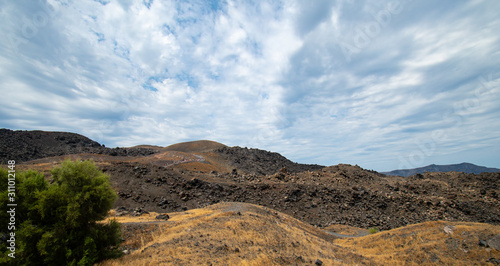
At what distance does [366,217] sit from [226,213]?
17.3 meters

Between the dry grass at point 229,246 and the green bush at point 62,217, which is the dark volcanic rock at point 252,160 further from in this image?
the green bush at point 62,217

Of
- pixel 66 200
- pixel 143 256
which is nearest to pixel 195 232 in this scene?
pixel 143 256

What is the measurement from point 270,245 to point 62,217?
29.0 ft

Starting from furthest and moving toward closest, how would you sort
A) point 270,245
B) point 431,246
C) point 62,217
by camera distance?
point 431,246 < point 270,245 < point 62,217

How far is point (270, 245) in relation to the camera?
11055mm

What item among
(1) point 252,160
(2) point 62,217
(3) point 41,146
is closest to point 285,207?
(2) point 62,217

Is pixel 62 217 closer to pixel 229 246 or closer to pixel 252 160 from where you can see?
pixel 229 246

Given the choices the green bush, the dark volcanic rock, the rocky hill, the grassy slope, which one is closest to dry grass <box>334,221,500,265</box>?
the grassy slope

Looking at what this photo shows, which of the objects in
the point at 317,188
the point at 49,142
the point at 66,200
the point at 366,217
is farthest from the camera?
the point at 49,142

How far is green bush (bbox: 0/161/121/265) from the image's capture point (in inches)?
285

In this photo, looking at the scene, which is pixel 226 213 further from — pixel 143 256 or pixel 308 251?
pixel 143 256

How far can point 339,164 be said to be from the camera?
4150 cm

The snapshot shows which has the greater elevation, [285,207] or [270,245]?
[270,245]

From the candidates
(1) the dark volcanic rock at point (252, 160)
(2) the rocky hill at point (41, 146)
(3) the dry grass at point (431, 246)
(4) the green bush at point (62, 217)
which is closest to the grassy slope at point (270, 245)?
(3) the dry grass at point (431, 246)
